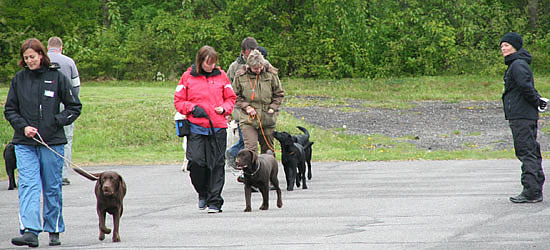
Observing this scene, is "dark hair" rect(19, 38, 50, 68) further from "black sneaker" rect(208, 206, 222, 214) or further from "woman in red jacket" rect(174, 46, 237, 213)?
"black sneaker" rect(208, 206, 222, 214)

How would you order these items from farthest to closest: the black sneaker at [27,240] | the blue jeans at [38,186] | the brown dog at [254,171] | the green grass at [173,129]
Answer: the green grass at [173,129]
the brown dog at [254,171]
the blue jeans at [38,186]
the black sneaker at [27,240]

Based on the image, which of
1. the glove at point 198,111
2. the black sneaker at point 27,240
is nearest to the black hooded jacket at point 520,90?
the glove at point 198,111

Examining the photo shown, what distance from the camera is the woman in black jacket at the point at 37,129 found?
7.98 metres

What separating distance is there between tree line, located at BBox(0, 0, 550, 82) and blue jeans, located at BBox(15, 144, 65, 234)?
3435 centimetres

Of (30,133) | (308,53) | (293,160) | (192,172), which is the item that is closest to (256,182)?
(192,172)

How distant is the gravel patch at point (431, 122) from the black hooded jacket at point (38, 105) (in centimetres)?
1345

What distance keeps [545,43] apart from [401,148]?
82.6ft

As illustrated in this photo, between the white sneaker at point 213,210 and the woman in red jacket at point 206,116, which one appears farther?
the white sneaker at point 213,210

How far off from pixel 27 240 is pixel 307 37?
3669 centimetres

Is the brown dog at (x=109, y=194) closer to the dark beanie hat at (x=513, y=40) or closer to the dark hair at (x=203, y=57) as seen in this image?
the dark hair at (x=203, y=57)

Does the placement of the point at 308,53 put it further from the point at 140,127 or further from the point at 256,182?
the point at 256,182

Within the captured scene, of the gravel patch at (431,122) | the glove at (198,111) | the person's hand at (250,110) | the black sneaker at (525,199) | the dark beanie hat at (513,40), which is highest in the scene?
the dark beanie hat at (513,40)

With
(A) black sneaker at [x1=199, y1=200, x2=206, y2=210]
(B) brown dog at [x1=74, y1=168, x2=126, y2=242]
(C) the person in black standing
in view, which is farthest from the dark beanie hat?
(B) brown dog at [x1=74, y1=168, x2=126, y2=242]

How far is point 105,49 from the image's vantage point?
1704 inches
